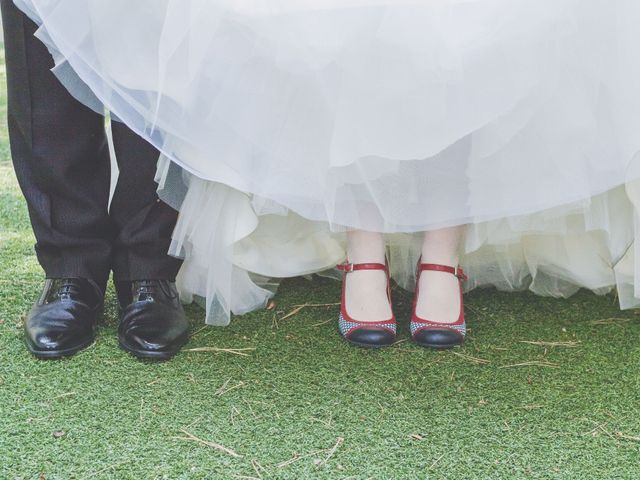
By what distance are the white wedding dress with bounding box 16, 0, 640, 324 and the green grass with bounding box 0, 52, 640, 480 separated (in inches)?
7.9

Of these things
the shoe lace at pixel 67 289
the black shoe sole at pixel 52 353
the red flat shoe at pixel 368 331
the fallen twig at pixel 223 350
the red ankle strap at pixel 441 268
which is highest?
the red ankle strap at pixel 441 268

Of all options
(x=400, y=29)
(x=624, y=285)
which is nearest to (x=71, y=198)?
(x=400, y=29)

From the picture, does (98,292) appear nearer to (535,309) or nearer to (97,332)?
(97,332)

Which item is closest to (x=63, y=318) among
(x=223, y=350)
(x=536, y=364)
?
(x=223, y=350)

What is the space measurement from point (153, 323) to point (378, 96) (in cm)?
51

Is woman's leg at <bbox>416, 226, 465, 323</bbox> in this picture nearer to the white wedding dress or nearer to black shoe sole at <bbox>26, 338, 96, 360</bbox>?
the white wedding dress

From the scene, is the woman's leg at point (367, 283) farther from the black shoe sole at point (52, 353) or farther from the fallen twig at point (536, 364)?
the black shoe sole at point (52, 353)

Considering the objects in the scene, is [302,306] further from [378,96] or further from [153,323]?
[378,96]

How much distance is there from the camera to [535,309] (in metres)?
1.48

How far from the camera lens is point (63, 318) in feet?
4.22

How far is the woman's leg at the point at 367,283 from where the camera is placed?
135 cm

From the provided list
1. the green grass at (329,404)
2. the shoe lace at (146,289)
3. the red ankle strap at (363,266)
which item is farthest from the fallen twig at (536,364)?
the shoe lace at (146,289)

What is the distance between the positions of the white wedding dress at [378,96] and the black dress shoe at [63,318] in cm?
25

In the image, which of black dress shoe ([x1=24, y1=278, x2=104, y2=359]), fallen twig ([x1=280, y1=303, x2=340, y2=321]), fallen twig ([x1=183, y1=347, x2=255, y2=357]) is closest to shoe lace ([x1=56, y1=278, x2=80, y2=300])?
black dress shoe ([x1=24, y1=278, x2=104, y2=359])
